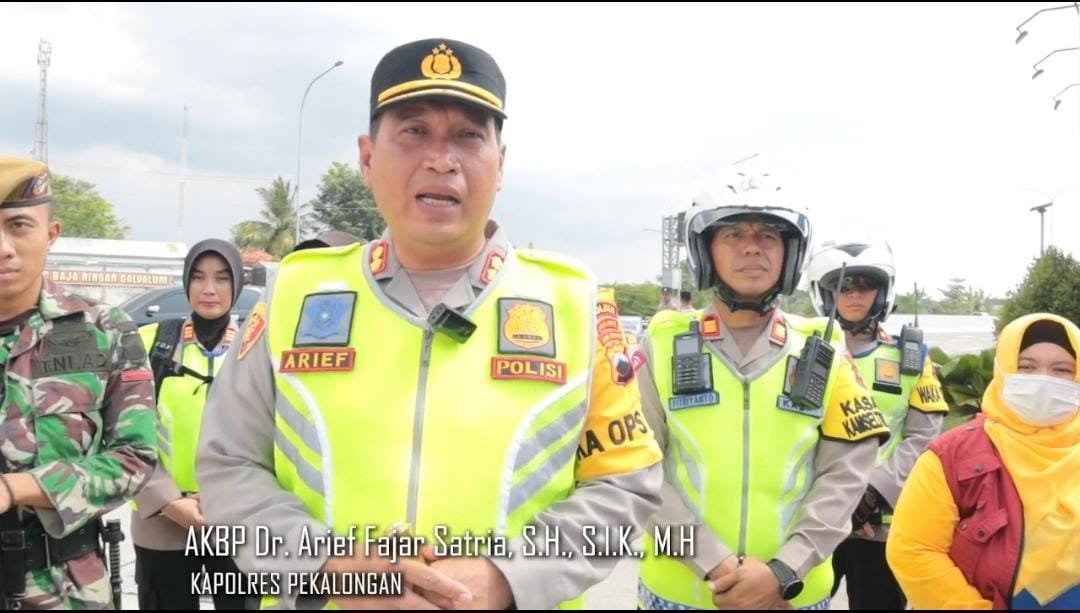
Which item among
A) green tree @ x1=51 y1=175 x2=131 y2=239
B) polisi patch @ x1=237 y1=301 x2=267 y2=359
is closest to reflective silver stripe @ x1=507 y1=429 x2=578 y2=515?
polisi patch @ x1=237 y1=301 x2=267 y2=359

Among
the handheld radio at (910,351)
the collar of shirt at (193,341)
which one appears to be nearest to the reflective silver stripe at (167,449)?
the collar of shirt at (193,341)

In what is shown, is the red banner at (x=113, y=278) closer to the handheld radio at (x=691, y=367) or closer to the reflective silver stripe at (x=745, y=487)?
the handheld radio at (x=691, y=367)

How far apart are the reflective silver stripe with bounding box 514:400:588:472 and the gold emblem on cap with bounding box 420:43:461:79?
2.64 ft

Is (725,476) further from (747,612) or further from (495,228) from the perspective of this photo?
(495,228)

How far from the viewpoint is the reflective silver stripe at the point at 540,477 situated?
184 cm

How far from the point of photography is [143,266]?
2873cm

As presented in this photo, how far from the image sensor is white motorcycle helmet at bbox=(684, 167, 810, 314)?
2986mm

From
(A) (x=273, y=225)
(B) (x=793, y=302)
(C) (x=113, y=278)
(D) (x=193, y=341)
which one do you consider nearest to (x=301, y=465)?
(D) (x=193, y=341)

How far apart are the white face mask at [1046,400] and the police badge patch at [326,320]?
7.23 ft

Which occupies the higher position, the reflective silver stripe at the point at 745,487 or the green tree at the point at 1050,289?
the green tree at the point at 1050,289

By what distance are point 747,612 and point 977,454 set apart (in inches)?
35.9

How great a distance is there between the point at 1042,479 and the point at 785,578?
0.89 meters

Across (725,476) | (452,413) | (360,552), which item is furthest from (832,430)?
(360,552)

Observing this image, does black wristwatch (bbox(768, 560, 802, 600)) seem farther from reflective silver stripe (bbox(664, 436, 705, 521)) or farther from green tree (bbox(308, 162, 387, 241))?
green tree (bbox(308, 162, 387, 241))
